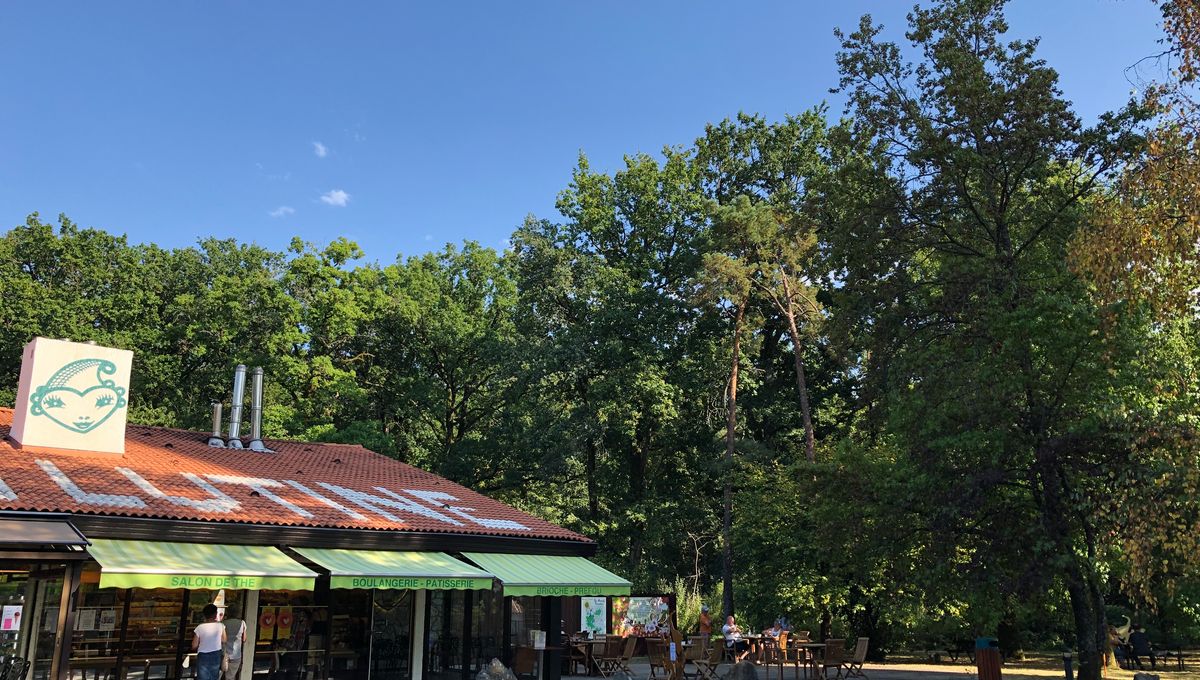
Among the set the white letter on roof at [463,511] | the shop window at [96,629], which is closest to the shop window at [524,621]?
the white letter on roof at [463,511]

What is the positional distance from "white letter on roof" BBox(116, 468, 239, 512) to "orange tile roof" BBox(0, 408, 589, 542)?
0.01 metres

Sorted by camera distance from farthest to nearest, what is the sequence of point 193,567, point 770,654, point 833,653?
point 770,654 → point 833,653 → point 193,567

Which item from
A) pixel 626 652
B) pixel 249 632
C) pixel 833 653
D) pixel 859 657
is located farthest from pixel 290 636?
pixel 859 657

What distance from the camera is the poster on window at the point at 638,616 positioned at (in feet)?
60.1

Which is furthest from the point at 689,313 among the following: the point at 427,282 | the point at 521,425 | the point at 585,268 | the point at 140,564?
the point at 140,564

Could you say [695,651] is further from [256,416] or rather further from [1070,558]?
[256,416]

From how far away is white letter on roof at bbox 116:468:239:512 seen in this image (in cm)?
1086

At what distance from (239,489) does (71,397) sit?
9.72ft

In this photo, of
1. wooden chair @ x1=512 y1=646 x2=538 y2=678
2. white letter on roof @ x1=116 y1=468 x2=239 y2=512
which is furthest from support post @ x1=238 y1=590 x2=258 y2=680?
wooden chair @ x1=512 y1=646 x2=538 y2=678

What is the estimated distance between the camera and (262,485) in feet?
42.5

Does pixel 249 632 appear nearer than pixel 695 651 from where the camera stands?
Yes

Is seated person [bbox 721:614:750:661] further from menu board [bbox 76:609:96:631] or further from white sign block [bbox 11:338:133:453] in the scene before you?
white sign block [bbox 11:338:133:453]

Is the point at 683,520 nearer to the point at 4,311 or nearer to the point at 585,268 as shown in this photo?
the point at 585,268

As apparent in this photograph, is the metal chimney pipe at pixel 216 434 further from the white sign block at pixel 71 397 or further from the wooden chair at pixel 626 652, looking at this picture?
the wooden chair at pixel 626 652
